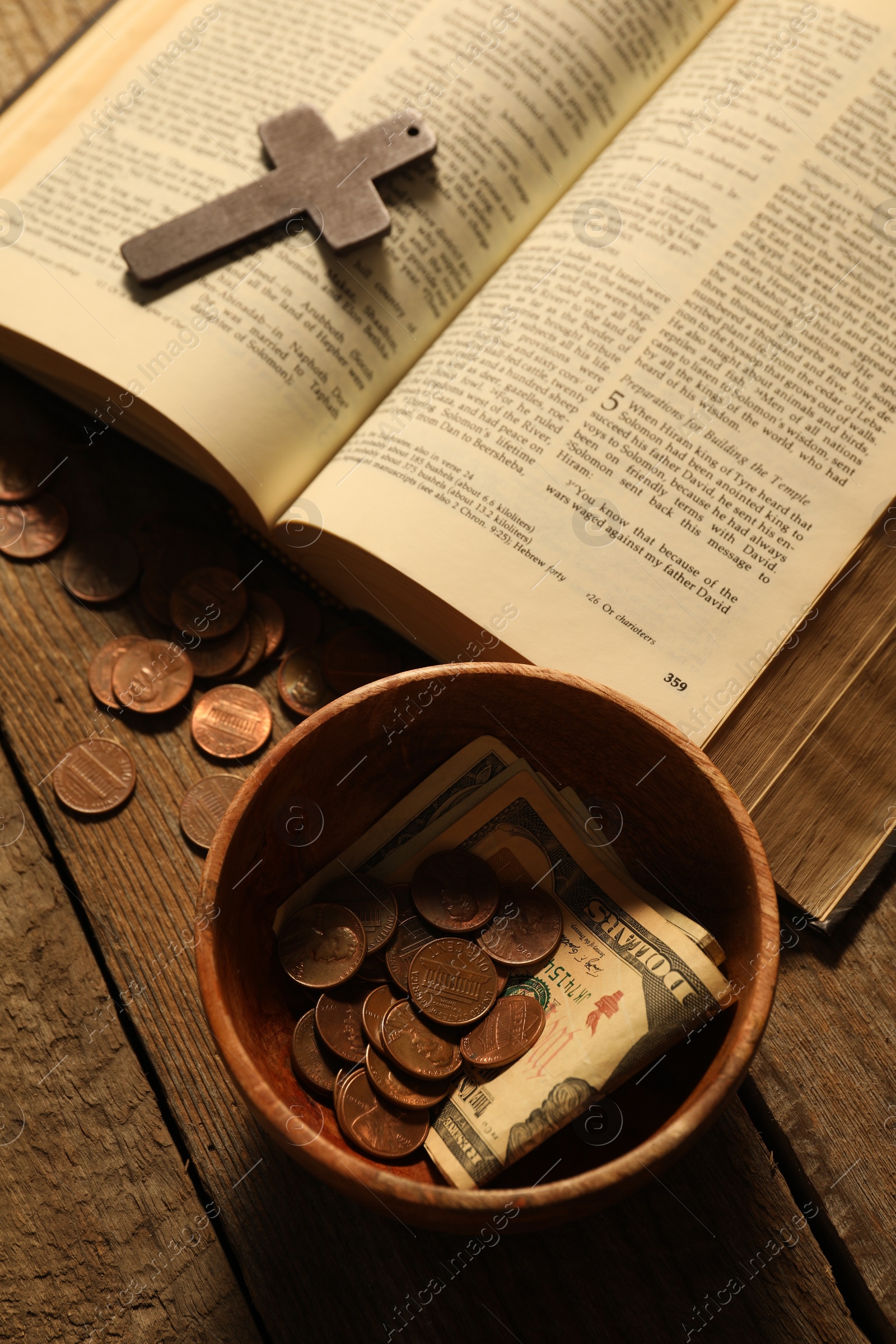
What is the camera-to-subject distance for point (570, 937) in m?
0.74

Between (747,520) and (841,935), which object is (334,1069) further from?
(747,520)

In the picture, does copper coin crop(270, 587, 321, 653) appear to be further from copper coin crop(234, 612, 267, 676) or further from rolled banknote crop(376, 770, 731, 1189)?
rolled banknote crop(376, 770, 731, 1189)

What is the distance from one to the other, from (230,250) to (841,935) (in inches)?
36.3

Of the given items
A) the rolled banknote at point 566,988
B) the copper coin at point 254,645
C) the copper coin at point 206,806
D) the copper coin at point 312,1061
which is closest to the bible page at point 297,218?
the copper coin at point 254,645

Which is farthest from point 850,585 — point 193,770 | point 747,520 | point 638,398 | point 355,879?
point 193,770

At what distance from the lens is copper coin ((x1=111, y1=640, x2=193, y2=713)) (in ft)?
2.89

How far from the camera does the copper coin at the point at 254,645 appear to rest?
0.91 meters

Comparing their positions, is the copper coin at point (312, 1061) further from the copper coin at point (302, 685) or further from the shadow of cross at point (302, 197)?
the shadow of cross at point (302, 197)

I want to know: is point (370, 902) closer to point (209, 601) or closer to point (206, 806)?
point (206, 806)

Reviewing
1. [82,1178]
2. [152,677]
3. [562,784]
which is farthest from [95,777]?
[562,784]

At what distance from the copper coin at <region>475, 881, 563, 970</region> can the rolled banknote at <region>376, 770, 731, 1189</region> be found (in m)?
0.01

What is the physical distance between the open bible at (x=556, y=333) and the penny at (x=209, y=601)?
0.25ft

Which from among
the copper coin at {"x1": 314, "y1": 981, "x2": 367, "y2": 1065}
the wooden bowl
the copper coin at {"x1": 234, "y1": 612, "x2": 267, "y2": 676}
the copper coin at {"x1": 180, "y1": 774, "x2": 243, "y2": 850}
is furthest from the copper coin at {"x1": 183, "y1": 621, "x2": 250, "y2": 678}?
the copper coin at {"x1": 314, "y1": 981, "x2": 367, "y2": 1065}

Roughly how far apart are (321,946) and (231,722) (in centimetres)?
28
